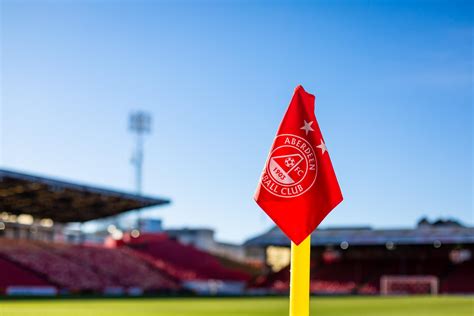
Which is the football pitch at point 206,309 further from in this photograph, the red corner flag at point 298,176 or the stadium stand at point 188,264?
the stadium stand at point 188,264

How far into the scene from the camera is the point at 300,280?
3906 millimetres

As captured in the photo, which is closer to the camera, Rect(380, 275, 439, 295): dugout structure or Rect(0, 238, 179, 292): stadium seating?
Rect(0, 238, 179, 292): stadium seating

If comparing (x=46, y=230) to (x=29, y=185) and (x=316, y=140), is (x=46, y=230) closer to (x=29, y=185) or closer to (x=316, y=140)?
(x=29, y=185)

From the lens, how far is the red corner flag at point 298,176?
160 inches

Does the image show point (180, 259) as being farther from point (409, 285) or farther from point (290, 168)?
point (290, 168)

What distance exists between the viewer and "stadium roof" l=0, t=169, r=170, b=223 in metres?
44.9

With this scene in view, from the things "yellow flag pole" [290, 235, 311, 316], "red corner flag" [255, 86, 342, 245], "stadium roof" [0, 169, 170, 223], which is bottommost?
"yellow flag pole" [290, 235, 311, 316]

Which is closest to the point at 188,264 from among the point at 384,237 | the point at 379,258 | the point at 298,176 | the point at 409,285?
the point at 379,258

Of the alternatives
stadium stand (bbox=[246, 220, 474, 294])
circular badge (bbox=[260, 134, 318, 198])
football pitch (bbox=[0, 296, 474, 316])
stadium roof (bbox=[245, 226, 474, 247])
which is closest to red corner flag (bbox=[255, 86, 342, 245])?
circular badge (bbox=[260, 134, 318, 198])

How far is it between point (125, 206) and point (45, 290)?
47.9 feet

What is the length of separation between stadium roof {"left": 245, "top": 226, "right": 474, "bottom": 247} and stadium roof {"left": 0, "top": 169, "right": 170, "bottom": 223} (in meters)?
10.0

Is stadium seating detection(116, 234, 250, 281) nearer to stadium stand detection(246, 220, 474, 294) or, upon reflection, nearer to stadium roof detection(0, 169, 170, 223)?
stadium stand detection(246, 220, 474, 294)

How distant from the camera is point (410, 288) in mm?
54344

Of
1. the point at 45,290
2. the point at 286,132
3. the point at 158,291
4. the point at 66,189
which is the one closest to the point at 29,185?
the point at 66,189
